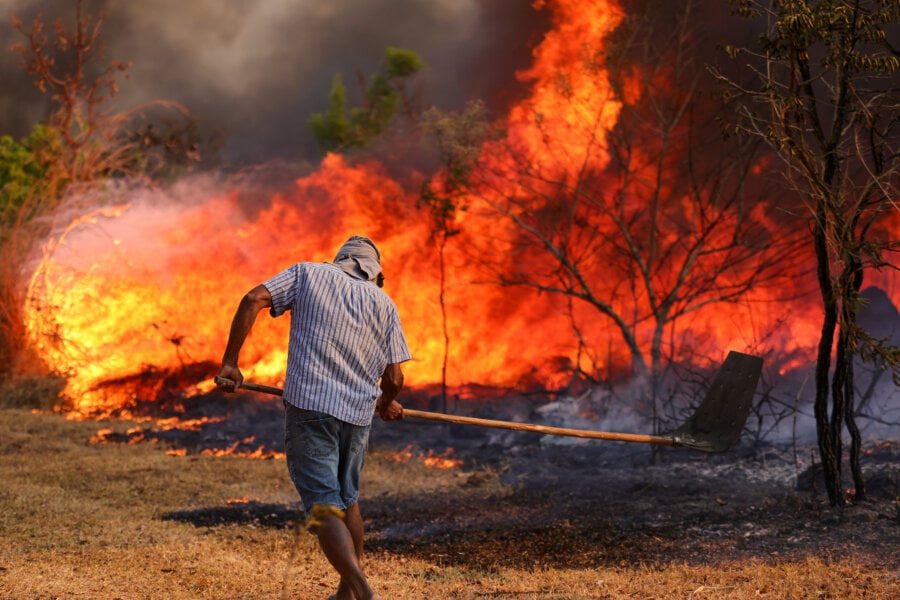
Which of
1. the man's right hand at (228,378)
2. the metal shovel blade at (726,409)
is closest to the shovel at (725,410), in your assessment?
the metal shovel blade at (726,409)

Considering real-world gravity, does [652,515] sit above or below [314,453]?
below

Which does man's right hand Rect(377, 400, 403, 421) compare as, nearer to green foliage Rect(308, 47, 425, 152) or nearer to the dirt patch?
the dirt patch

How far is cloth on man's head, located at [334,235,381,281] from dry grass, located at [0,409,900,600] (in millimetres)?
1404

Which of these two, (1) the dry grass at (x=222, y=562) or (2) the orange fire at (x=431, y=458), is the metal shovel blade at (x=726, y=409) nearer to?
(1) the dry grass at (x=222, y=562)

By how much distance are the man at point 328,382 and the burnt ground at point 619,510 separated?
6.28 ft

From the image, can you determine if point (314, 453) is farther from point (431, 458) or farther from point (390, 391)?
point (431, 458)

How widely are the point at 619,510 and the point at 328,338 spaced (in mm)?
4180

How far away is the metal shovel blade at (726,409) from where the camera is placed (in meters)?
5.91

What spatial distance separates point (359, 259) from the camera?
4.67 m

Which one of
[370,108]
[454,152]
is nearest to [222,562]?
[454,152]

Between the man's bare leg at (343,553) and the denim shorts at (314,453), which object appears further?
the denim shorts at (314,453)

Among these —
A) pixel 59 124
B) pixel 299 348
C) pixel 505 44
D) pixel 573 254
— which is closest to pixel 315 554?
pixel 299 348

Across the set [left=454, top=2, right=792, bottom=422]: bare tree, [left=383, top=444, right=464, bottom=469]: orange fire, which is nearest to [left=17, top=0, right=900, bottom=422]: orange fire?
[left=454, top=2, right=792, bottom=422]: bare tree

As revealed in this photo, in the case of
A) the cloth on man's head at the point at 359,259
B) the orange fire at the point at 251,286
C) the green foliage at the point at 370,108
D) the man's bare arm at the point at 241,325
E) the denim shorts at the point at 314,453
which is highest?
the green foliage at the point at 370,108
